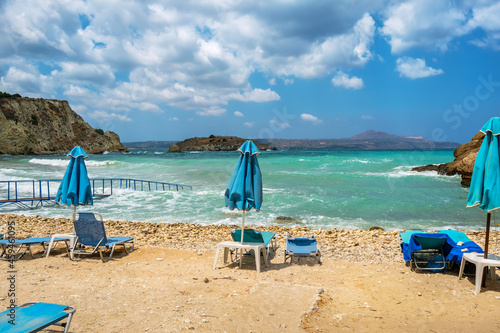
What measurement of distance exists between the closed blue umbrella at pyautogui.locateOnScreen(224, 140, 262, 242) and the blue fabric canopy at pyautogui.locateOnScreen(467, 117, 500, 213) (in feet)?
11.6

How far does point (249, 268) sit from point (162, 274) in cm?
164

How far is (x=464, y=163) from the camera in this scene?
23.8 meters

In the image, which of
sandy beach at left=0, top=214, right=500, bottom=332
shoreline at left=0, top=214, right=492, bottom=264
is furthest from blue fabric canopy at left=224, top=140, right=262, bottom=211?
shoreline at left=0, top=214, right=492, bottom=264

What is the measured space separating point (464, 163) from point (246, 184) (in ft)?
74.8

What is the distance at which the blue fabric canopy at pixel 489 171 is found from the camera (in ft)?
16.8

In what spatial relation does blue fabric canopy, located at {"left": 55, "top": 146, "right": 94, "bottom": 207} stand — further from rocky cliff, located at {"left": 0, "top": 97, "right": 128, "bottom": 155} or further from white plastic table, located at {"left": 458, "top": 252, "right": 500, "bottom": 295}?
rocky cliff, located at {"left": 0, "top": 97, "right": 128, "bottom": 155}

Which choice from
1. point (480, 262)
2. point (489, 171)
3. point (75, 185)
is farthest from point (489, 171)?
point (75, 185)

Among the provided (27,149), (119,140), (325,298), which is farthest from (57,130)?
(325,298)

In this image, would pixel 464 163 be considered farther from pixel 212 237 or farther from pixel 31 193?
pixel 31 193

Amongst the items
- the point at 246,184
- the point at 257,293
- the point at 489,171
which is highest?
the point at 489,171

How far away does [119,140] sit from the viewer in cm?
9400

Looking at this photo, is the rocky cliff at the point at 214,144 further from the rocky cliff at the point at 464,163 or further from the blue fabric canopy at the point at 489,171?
the blue fabric canopy at the point at 489,171

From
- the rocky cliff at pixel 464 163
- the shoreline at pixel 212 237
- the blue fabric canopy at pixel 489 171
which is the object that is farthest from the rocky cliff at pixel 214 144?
Answer: the blue fabric canopy at pixel 489 171

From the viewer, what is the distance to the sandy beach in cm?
411
